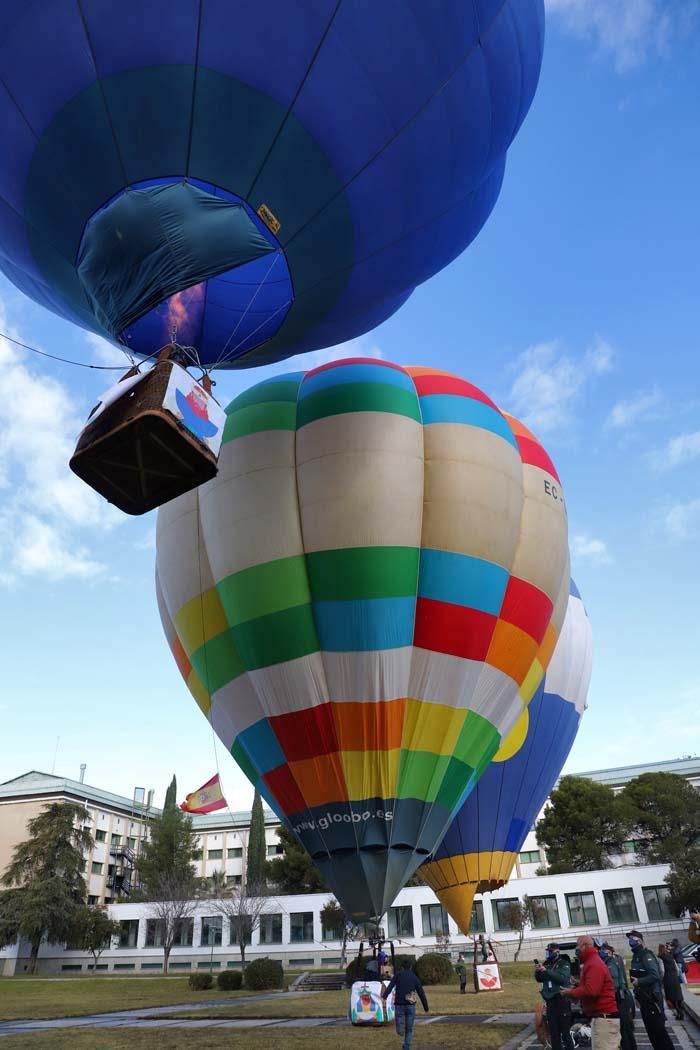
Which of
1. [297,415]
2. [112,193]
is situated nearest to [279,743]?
[297,415]

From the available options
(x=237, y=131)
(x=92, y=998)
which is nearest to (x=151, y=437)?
(x=237, y=131)

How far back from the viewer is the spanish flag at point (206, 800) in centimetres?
1670

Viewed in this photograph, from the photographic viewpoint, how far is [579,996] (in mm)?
6355

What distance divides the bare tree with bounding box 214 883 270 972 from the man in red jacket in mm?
37344

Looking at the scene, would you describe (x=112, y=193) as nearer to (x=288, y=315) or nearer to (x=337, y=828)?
(x=288, y=315)

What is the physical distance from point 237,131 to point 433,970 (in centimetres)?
2401

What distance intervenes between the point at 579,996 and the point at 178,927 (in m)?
47.0

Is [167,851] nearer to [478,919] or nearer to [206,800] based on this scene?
[478,919]

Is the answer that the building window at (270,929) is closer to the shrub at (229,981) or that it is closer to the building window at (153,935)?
the building window at (153,935)

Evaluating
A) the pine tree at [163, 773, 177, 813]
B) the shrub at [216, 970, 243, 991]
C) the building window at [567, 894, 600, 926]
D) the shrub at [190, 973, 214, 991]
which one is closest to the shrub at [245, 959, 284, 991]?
the shrub at [216, 970, 243, 991]

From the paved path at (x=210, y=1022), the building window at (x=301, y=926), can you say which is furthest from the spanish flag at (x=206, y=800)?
the building window at (x=301, y=926)

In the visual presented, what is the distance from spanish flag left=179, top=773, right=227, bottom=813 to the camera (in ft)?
54.8

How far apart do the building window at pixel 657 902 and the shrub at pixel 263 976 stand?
923 inches

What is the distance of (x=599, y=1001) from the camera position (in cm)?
636
